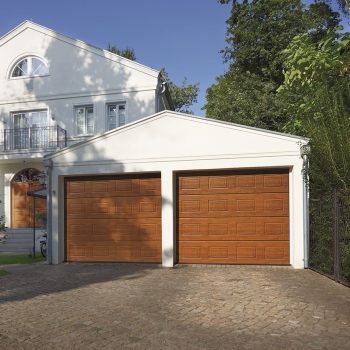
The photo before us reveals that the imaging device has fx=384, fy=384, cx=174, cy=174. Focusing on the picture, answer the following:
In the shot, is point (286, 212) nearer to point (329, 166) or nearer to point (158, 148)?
point (329, 166)

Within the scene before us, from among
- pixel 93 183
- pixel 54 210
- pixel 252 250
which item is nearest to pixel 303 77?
pixel 252 250

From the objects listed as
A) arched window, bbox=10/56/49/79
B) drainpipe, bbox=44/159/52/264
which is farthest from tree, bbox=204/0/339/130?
drainpipe, bbox=44/159/52/264

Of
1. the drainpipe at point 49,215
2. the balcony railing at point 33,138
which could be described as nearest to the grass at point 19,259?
the drainpipe at point 49,215

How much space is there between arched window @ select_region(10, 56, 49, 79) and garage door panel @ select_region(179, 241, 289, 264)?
11.6 m

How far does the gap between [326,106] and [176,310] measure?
215 inches

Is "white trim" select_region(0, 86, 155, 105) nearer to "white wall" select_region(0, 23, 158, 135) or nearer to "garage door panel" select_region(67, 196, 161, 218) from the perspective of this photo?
"white wall" select_region(0, 23, 158, 135)

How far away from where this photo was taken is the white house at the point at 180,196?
9578 millimetres

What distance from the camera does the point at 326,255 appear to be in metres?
8.34

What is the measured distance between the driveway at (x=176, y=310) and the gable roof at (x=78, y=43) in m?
9.86

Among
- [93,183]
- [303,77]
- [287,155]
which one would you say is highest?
[303,77]

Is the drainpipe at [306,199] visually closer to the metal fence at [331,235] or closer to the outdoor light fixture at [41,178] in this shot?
the metal fence at [331,235]

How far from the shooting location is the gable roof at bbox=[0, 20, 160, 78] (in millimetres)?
16172

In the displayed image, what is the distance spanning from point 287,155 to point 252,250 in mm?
2531

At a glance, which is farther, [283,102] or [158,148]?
[283,102]
